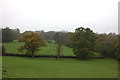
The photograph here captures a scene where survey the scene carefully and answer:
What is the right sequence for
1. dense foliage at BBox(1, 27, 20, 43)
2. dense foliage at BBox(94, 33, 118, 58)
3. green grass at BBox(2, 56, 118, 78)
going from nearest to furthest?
green grass at BBox(2, 56, 118, 78)
dense foliage at BBox(94, 33, 118, 58)
dense foliage at BBox(1, 27, 20, 43)

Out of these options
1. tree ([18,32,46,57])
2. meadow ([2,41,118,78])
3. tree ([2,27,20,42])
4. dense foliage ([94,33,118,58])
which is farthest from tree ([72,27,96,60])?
tree ([2,27,20,42])

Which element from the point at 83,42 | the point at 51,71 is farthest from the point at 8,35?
the point at 51,71

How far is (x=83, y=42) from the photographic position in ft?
92.4

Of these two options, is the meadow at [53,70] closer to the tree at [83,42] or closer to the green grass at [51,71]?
the green grass at [51,71]

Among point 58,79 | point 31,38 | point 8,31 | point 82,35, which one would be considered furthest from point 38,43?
point 8,31

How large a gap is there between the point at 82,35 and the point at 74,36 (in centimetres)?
228

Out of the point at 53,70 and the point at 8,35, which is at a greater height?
the point at 8,35

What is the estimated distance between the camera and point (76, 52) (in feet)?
92.8

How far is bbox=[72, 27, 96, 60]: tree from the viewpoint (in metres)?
27.8

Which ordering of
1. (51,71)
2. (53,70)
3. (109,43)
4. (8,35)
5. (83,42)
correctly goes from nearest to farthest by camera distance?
(51,71)
(53,70)
(109,43)
(83,42)
(8,35)

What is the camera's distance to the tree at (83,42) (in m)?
27.8

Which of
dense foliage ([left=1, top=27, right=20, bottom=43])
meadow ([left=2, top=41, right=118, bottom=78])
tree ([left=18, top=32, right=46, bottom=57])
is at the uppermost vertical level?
dense foliage ([left=1, top=27, right=20, bottom=43])

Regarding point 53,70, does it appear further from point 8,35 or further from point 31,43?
point 8,35

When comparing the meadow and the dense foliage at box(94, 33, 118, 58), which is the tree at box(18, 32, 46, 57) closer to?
the meadow
